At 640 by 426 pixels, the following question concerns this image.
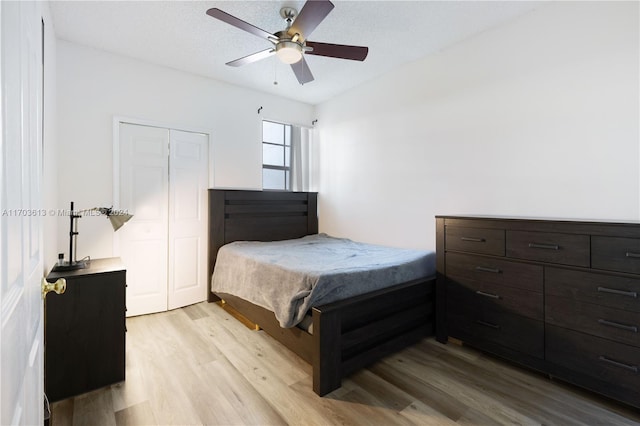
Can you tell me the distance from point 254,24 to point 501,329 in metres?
3.13

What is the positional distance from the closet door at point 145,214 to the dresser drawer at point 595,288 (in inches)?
140

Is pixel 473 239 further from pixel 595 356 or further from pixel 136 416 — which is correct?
pixel 136 416

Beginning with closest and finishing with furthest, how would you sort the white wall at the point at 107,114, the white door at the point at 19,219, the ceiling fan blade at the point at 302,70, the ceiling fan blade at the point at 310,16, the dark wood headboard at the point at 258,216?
the white door at the point at 19,219
the ceiling fan blade at the point at 310,16
the ceiling fan blade at the point at 302,70
the white wall at the point at 107,114
the dark wood headboard at the point at 258,216

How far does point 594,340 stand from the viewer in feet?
5.98

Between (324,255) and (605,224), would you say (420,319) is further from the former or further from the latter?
(605,224)

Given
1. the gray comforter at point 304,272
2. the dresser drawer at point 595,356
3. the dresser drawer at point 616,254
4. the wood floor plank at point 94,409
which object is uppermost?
the dresser drawer at point 616,254

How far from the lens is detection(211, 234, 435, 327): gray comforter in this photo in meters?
2.08

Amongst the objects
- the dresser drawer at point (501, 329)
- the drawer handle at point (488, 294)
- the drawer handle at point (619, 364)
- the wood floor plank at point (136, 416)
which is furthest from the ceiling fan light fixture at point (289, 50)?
the drawer handle at point (619, 364)

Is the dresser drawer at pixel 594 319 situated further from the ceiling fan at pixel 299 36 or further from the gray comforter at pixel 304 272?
the ceiling fan at pixel 299 36

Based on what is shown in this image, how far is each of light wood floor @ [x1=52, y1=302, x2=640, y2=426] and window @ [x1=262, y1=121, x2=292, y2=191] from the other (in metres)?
2.47

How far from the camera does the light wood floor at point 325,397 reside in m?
1.70

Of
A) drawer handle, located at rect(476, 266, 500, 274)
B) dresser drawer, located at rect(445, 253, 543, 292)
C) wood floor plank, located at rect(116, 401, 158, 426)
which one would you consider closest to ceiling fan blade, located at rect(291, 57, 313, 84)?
dresser drawer, located at rect(445, 253, 543, 292)


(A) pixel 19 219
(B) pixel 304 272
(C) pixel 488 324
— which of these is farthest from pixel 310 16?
(C) pixel 488 324

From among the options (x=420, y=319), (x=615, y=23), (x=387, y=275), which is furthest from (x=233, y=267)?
(x=615, y=23)
